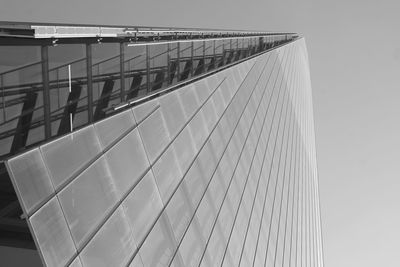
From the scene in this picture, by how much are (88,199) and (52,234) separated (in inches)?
50.8

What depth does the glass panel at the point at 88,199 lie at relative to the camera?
6.41m

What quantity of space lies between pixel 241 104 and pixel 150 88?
11.0 m

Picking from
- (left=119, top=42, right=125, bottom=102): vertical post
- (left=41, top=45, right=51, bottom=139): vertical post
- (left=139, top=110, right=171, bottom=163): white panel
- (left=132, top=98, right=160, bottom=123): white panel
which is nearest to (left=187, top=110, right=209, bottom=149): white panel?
(left=139, top=110, right=171, bottom=163): white panel

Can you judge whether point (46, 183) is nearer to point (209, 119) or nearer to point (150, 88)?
point (150, 88)

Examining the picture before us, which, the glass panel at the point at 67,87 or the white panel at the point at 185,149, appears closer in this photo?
the glass panel at the point at 67,87

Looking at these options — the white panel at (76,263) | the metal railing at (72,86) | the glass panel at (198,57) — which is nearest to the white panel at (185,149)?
the metal railing at (72,86)

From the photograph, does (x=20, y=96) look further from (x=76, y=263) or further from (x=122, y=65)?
(x=122, y=65)

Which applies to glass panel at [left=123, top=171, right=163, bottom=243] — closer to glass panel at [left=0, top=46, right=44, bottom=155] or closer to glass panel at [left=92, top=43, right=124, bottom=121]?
glass panel at [left=92, top=43, right=124, bottom=121]

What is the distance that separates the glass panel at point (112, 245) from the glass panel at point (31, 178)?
943 millimetres

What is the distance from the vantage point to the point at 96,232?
273 inches

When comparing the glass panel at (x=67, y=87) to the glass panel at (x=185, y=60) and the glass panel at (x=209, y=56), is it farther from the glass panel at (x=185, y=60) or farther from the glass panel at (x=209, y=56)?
the glass panel at (x=209, y=56)

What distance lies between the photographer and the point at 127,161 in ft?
28.7

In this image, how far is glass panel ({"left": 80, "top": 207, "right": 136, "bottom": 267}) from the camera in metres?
6.66

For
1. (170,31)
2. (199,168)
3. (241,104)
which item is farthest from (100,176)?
(241,104)
